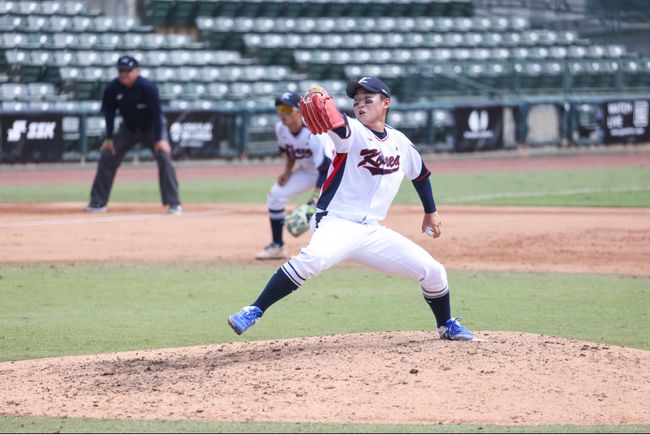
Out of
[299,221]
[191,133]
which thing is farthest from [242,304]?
[191,133]

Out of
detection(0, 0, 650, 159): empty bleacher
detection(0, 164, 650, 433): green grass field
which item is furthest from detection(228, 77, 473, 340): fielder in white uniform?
detection(0, 0, 650, 159): empty bleacher

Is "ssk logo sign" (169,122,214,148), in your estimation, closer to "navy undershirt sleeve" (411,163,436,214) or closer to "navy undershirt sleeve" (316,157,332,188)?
"navy undershirt sleeve" (316,157,332,188)

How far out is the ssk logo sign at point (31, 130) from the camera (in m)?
21.2

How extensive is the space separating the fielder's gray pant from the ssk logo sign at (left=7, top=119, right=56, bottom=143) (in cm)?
618

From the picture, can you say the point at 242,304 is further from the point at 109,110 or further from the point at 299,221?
the point at 109,110

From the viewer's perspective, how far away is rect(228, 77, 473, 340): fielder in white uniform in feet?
21.6

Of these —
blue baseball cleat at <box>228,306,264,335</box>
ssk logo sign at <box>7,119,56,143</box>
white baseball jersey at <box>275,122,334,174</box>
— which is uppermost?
white baseball jersey at <box>275,122,334,174</box>

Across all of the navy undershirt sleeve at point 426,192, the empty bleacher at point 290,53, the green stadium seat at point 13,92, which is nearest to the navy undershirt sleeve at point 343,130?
the navy undershirt sleeve at point 426,192

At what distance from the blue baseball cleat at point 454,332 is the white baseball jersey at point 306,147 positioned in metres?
4.18

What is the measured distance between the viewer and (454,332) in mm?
7078

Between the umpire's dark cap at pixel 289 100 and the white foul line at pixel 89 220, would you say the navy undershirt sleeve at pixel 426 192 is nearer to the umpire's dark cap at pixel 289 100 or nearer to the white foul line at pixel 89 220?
the umpire's dark cap at pixel 289 100

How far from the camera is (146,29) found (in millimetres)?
27453

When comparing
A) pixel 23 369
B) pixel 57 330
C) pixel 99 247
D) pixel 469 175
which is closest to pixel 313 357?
pixel 23 369

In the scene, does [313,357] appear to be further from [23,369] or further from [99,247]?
[99,247]
